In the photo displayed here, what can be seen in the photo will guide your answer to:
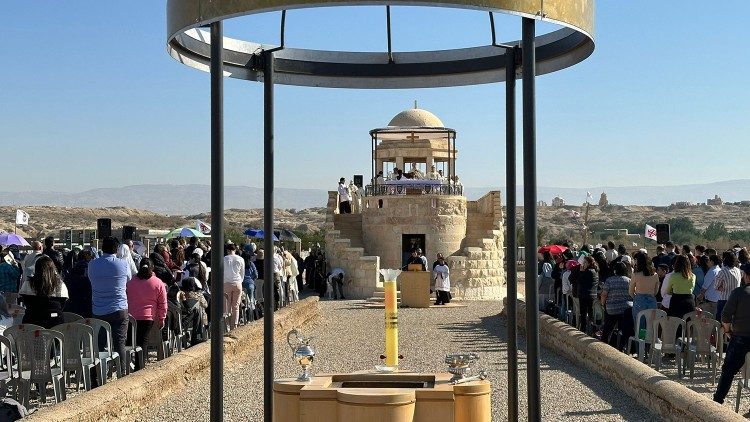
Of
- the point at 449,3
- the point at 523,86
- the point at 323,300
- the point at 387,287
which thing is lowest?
the point at 323,300

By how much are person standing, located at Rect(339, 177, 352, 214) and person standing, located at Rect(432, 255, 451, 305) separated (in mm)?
8322

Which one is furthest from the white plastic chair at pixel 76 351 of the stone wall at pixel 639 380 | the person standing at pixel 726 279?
the person standing at pixel 726 279

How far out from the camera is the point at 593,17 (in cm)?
560

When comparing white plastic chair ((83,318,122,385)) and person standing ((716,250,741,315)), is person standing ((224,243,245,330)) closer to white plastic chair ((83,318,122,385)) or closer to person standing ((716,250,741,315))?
white plastic chair ((83,318,122,385))

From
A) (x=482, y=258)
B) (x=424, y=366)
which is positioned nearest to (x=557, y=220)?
(x=482, y=258)

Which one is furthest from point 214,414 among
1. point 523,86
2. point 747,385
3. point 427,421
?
point 747,385

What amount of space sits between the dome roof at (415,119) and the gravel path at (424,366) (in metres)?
18.8

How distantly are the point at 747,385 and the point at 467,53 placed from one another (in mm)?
4025

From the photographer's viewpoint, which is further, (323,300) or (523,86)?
(323,300)

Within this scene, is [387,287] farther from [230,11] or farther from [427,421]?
[230,11]

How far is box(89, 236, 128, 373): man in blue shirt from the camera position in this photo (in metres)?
10.3

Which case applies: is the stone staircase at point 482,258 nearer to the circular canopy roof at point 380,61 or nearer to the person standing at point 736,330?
the person standing at point 736,330

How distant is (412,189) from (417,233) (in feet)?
4.95

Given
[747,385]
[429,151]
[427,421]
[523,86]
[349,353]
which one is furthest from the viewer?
[429,151]
